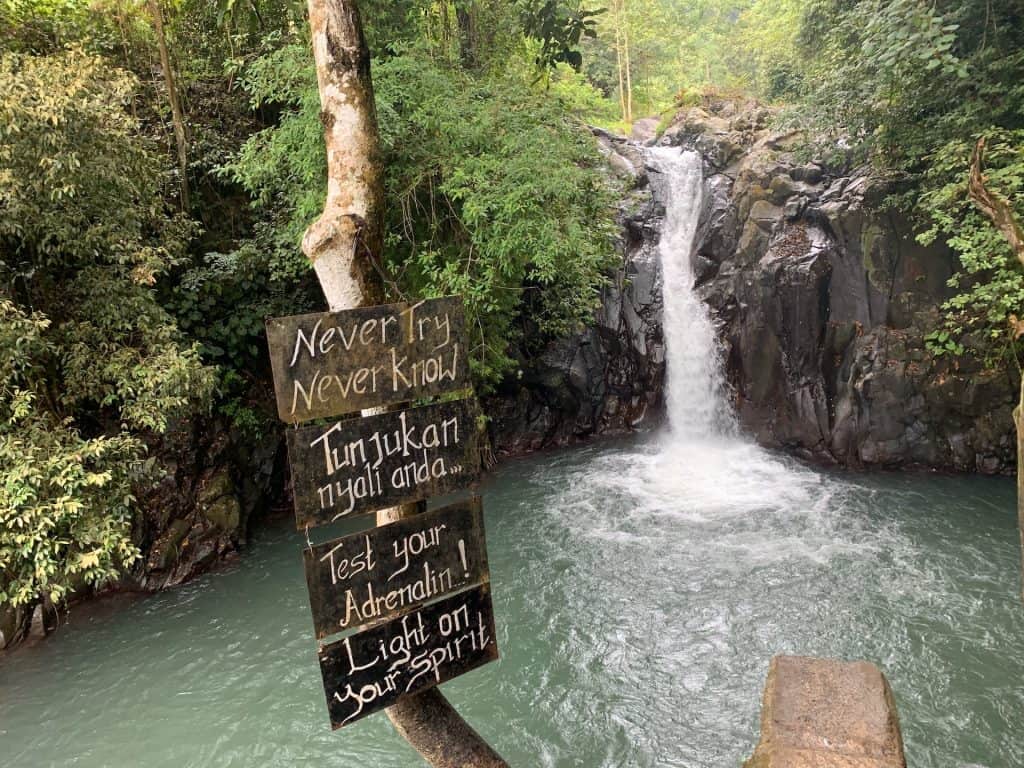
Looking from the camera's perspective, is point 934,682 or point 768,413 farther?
point 768,413

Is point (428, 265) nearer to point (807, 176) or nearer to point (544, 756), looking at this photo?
point (544, 756)

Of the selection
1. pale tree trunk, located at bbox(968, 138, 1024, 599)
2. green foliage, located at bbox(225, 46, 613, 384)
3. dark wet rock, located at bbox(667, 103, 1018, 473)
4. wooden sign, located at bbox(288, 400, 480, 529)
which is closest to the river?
dark wet rock, located at bbox(667, 103, 1018, 473)

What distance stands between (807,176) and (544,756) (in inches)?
411

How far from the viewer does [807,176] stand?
11.3 m

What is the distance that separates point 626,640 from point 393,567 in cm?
411

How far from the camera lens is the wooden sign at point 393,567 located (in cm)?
234

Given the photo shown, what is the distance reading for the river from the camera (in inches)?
190

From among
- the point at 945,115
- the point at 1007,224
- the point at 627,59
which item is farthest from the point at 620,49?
the point at 1007,224

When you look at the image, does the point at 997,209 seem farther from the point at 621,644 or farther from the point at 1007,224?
the point at 621,644

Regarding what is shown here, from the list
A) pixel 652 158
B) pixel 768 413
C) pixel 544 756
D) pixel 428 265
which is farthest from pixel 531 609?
pixel 652 158

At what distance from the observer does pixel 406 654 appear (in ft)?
8.29

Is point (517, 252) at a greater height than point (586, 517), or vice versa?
point (517, 252)

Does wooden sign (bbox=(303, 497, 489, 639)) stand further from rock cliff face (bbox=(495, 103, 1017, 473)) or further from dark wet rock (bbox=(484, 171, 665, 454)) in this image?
dark wet rock (bbox=(484, 171, 665, 454))

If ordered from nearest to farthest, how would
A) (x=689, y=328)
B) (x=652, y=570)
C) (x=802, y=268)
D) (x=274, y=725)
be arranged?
(x=274, y=725), (x=652, y=570), (x=802, y=268), (x=689, y=328)
